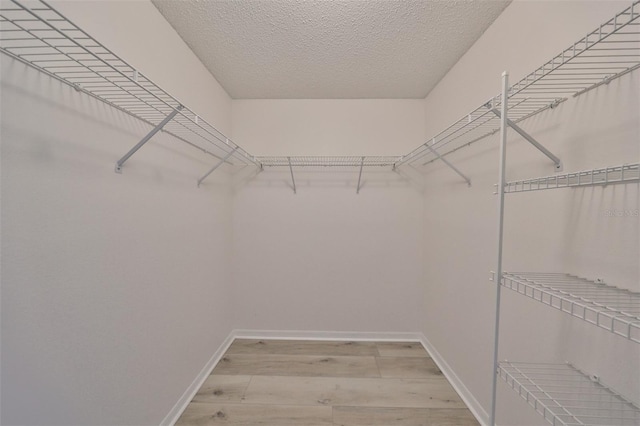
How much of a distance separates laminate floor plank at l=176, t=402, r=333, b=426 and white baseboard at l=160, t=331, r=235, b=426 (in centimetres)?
4

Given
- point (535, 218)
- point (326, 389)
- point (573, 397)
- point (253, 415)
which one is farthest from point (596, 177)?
point (253, 415)

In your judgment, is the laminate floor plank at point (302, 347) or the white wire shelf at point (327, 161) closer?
the laminate floor plank at point (302, 347)

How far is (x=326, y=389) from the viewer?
1.65m

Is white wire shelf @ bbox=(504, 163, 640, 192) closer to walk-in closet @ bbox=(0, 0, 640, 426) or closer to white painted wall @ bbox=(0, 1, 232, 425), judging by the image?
walk-in closet @ bbox=(0, 0, 640, 426)

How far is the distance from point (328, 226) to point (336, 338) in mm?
1065

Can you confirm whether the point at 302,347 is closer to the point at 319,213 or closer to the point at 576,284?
the point at 319,213

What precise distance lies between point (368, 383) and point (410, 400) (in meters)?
0.29

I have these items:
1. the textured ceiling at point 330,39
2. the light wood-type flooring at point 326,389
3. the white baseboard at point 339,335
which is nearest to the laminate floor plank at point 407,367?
the light wood-type flooring at point 326,389

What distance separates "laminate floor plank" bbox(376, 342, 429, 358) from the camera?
2.05 metres

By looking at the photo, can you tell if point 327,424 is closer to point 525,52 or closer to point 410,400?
point 410,400

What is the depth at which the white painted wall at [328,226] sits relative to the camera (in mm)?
2234

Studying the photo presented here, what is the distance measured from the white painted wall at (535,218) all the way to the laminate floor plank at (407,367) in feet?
0.55

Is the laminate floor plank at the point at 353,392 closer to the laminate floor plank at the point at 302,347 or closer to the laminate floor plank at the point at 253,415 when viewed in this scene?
the laminate floor plank at the point at 253,415

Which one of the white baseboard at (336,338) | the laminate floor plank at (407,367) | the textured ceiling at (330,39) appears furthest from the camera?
the laminate floor plank at (407,367)
